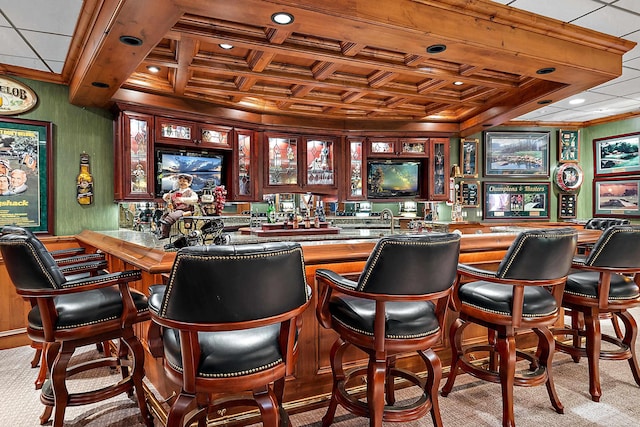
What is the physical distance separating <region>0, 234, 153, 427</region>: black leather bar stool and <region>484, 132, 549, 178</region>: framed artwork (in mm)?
6800

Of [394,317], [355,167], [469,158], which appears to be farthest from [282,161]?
[394,317]

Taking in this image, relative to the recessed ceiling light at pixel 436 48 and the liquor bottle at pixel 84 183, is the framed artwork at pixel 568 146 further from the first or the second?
the liquor bottle at pixel 84 183

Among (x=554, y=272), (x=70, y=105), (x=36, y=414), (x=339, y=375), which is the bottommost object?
(x=36, y=414)

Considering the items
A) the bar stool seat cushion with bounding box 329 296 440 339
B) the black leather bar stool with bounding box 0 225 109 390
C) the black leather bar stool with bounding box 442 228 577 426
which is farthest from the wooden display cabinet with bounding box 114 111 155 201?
the black leather bar stool with bounding box 442 228 577 426

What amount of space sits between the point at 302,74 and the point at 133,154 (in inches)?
86.8

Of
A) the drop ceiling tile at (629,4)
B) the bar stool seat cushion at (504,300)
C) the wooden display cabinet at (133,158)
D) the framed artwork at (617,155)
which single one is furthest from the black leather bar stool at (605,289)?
the framed artwork at (617,155)

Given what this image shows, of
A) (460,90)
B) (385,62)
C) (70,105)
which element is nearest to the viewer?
(385,62)

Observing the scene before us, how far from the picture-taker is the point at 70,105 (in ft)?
13.8

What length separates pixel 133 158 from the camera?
4449 mm

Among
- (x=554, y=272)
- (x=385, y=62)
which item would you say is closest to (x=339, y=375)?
(x=554, y=272)

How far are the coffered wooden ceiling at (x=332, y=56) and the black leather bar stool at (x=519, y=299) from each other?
1.74 m

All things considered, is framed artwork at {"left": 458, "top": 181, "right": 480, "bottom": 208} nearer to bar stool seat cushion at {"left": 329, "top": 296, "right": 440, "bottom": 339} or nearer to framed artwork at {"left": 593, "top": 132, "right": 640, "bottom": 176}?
framed artwork at {"left": 593, "top": 132, "right": 640, "bottom": 176}

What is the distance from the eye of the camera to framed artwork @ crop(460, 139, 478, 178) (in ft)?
23.1

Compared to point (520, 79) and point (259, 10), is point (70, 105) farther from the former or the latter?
Result: point (520, 79)
